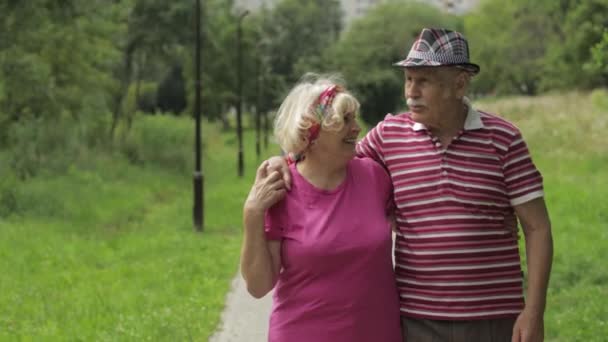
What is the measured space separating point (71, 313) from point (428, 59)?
6762 mm

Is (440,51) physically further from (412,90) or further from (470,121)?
(470,121)

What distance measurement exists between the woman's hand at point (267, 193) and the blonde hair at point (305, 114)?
0.14 m

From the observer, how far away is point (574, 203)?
55.3ft

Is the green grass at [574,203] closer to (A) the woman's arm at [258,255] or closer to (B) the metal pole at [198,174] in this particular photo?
(A) the woman's arm at [258,255]

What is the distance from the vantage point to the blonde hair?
3.32 m

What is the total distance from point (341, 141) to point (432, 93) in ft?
1.28

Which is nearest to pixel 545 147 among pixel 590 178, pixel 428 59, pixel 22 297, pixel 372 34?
pixel 590 178

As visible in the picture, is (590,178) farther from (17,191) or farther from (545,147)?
(17,191)

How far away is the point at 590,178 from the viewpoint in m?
21.4

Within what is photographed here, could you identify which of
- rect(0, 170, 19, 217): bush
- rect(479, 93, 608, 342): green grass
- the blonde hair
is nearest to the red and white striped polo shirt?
the blonde hair

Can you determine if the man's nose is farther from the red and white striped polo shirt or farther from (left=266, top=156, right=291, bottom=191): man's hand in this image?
(left=266, top=156, right=291, bottom=191): man's hand

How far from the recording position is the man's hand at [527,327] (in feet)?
11.0

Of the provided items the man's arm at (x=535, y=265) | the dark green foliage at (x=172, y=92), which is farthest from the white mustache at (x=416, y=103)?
the dark green foliage at (x=172, y=92)

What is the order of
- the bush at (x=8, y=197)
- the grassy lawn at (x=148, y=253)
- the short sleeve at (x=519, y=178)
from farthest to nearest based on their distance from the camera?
1. the bush at (x=8, y=197)
2. the grassy lawn at (x=148, y=253)
3. the short sleeve at (x=519, y=178)
